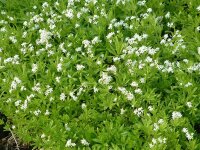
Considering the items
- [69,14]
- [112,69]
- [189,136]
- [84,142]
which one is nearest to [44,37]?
[69,14]

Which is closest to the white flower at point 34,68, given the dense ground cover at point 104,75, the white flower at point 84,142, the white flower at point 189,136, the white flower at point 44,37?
the dense ground cover at point 104,75

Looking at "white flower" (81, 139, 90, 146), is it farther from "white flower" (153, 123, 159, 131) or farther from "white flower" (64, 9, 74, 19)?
"white flower" (64, 9, 74, 19)

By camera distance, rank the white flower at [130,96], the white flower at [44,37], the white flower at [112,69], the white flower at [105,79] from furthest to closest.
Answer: the white flower at [44,37], the white flower at [112,69], the white flower at [105,79], the white flower at [130,96]

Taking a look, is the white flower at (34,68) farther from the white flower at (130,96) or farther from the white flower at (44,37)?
the white flower at (130,96)

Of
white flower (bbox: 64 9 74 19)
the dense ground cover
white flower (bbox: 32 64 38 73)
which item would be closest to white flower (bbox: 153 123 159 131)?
the dense ground cover

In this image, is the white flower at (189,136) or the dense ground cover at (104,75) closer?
the white flower at (189,136)

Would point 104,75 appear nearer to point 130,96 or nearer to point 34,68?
point 130,96

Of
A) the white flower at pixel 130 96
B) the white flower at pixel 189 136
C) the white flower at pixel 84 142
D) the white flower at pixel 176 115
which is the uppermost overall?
the white flower at pixel 130 96

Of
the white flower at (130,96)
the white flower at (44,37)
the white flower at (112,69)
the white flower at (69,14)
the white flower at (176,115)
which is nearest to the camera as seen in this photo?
the white flower at (176,115)
